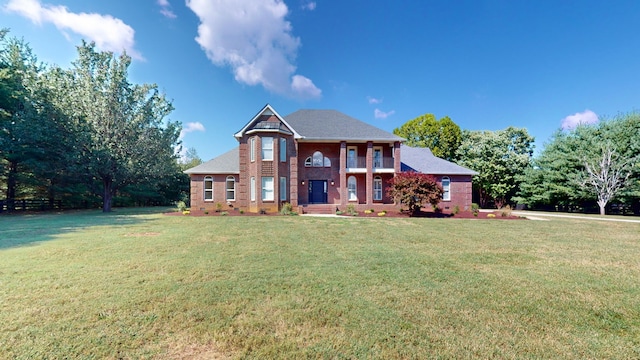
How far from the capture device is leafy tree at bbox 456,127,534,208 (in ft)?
91.8

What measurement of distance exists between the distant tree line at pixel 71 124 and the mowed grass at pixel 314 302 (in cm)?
1610

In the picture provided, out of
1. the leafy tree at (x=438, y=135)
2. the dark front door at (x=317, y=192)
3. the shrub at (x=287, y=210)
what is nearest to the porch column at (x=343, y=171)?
the dark front door at (x=317, y=192)

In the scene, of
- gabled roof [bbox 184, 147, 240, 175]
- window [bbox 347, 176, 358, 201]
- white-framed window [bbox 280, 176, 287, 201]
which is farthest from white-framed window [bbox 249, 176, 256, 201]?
window [bbox 347, 176, 358, 201]

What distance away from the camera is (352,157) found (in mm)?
21453

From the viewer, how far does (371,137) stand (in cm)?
2036

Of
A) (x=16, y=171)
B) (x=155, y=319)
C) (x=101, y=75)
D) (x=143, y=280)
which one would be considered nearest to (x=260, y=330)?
(x=155, y=319)

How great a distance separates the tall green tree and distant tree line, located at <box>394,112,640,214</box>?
112ft

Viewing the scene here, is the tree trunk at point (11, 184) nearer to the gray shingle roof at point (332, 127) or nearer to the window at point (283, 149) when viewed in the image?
the window at point (283, 149)

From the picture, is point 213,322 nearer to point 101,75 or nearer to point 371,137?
point 371,137

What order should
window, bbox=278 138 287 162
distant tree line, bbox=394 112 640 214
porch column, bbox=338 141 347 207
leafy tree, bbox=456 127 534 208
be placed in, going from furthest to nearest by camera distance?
leafy tree, bbox=456 127 534 208 < distant tree line, bbox=394 112 640 214 < porch column, bbox=338 141 347 207 < window, bbox=278 138 287 162

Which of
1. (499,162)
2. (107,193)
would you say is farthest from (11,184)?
(499,162)

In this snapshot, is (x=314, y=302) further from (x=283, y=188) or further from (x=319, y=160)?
(x=319, y=160)

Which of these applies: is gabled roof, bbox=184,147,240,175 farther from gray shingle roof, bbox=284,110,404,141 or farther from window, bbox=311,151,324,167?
window, bbox=311,151,324,167

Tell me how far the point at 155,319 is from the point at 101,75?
24.7 metres
